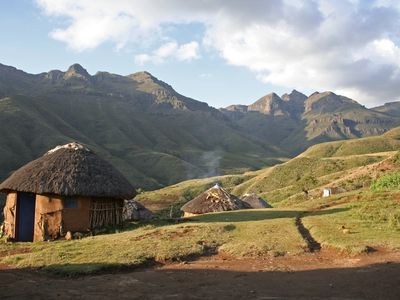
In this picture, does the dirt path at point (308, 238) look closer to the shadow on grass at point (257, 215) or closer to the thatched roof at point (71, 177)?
the shadow on grass at point (257, 215)

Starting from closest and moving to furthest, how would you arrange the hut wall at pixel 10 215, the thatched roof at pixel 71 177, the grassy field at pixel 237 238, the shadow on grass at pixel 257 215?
the grassy field at pixel 237 238 < the thatched roof at pixel 71 177 < the hut wall at pixel 10 215 < the shadow on grass at pixel 257 215

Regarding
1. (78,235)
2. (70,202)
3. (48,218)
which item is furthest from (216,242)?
(48,218)

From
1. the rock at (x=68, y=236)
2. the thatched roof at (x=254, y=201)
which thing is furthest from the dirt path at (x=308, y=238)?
the thatched roof at (x=254, y=201)

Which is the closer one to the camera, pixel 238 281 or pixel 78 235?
pixel 238 281

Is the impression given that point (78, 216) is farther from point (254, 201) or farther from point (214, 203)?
point (254, 201)

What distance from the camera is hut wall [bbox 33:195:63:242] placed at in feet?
73.0

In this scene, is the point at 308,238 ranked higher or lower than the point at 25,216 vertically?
lower

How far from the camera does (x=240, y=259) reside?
635 inches

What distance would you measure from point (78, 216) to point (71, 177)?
207 cm

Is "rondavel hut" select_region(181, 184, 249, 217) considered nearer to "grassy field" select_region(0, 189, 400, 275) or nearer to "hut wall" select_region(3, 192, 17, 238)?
"grassy field" select_region(0, 189, 400, 275)

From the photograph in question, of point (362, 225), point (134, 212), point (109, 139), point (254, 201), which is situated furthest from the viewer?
point (109, 139)

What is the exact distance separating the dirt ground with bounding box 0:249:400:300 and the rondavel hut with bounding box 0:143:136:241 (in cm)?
697

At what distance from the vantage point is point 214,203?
110ft

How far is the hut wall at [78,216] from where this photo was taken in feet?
73.3
